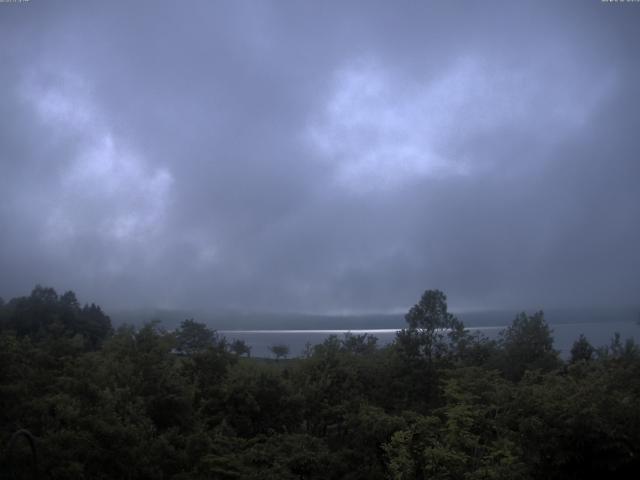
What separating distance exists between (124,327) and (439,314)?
13584mm

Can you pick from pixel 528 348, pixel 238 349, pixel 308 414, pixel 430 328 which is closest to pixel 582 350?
pixel 528 348

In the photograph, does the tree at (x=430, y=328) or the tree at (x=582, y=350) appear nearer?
the tree at (x=430, y=328)

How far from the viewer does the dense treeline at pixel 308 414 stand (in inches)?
488

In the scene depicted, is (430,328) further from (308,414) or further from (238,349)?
(238,349)

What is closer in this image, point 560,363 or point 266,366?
point 266,366

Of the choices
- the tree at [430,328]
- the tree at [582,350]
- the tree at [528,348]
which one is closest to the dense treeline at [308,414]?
the tree at [430,328]

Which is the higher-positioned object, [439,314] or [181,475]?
[439,314]

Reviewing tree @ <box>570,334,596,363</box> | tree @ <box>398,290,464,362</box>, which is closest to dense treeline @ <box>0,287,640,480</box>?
tree @ <box>398,290,464,362</box>

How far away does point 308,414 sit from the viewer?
68.8 feet

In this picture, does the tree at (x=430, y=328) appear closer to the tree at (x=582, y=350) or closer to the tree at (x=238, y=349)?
the tree at (x=238, y=349)

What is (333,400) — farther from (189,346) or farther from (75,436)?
(75,436)

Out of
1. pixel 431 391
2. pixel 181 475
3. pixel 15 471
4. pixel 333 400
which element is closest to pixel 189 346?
pixel 333 400

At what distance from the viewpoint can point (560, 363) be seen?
91.7ft

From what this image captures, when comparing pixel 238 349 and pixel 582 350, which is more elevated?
pixel 238 349
